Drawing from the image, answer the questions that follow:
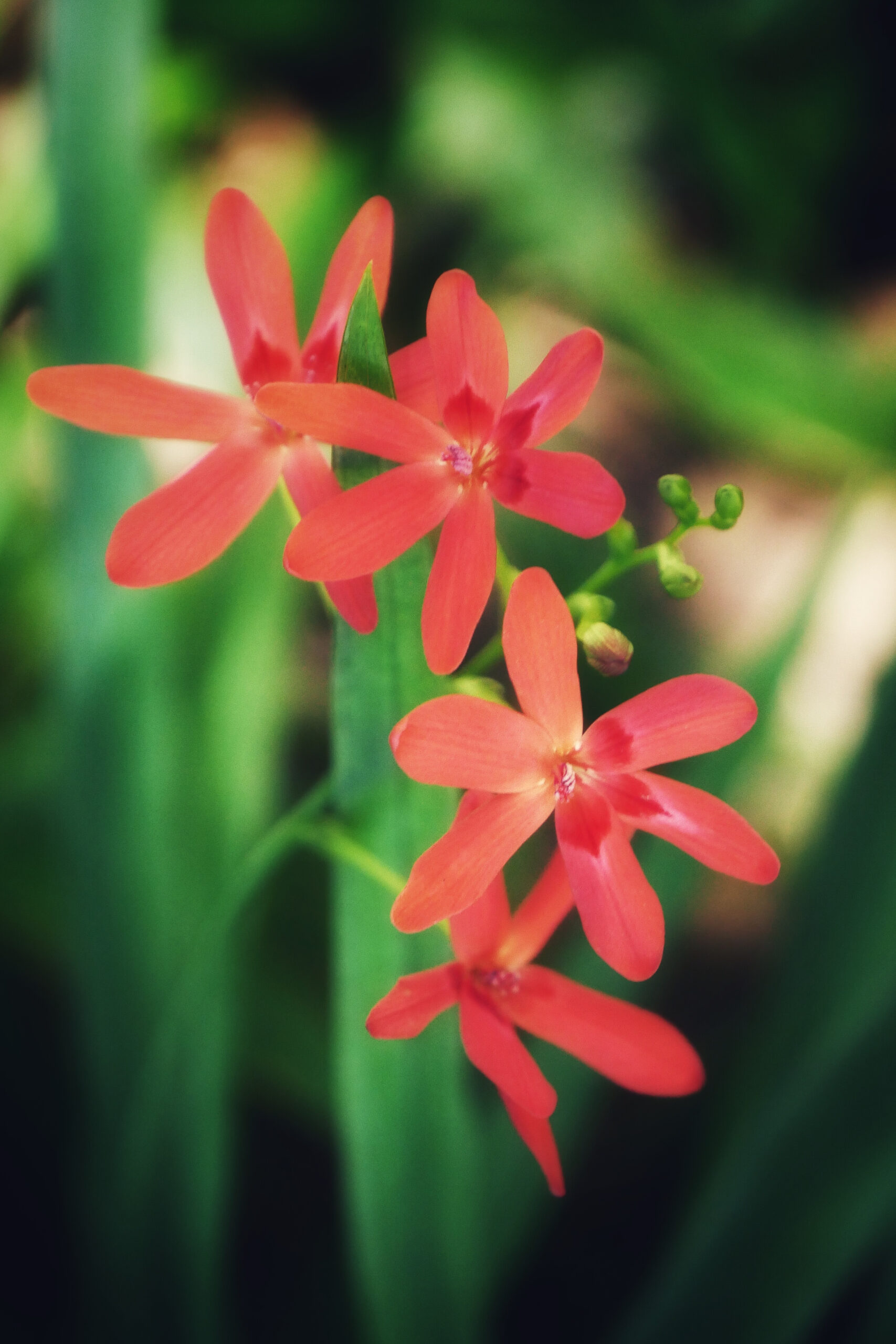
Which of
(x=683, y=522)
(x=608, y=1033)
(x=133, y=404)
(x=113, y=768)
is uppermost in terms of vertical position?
(x=683, y=522)

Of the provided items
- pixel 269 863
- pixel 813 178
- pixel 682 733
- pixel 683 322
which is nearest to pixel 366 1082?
pixel 269 863

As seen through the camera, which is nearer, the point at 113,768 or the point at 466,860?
the point at 466,860

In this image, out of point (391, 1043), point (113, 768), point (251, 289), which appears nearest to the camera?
point (251, 289)

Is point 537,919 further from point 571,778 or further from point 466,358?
point 466,358

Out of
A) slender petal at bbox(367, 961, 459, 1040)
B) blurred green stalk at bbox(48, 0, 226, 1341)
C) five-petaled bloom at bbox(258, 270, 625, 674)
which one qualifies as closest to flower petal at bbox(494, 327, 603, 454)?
five-petaled bloom at bbox(258, 270, 625, 674)

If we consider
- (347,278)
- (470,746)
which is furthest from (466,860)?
(347,278)

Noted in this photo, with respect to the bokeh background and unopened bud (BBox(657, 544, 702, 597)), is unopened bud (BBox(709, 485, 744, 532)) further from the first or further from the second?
the bokeh background

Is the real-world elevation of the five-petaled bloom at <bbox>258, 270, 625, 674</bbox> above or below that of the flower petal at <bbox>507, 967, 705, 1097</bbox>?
above
